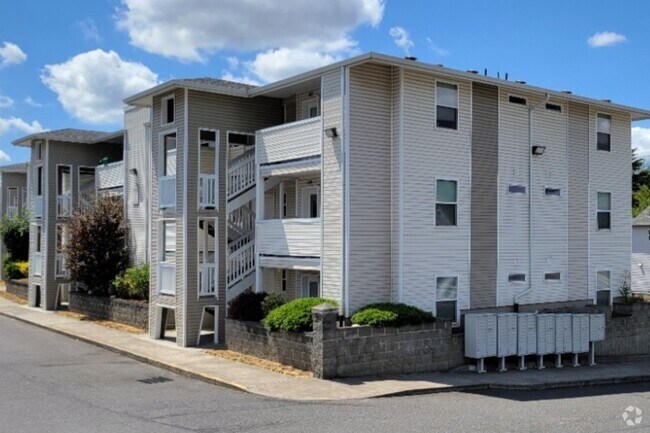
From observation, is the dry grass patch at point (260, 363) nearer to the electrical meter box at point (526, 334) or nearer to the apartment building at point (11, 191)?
the electrical meter box at point (526, 334)

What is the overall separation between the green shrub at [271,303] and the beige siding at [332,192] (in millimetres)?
1362

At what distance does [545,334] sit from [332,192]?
727 cm

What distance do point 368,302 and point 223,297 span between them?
530 cm

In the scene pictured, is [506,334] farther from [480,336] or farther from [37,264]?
[37,264]

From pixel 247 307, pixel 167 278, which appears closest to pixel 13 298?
pixel 167 278

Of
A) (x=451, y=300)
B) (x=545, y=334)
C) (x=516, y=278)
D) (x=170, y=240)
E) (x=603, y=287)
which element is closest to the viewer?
(x=545, y=334)

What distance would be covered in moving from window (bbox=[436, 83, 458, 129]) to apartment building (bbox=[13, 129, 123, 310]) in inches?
616

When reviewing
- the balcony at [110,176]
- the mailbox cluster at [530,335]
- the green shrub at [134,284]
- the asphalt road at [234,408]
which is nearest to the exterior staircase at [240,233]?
the asphalt road at [234,408]

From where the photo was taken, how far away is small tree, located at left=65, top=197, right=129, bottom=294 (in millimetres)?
26859

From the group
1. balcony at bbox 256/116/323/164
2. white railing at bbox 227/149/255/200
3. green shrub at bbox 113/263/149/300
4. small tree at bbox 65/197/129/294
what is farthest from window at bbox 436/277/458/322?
small tree at bbox 65/197/129/294

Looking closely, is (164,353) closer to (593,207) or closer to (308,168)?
(308,168)

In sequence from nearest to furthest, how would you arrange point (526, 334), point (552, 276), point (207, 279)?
point (526, 334)
point (207, 279)
point (552, 276)

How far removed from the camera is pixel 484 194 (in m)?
20.4

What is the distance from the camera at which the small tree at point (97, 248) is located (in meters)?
26.9
